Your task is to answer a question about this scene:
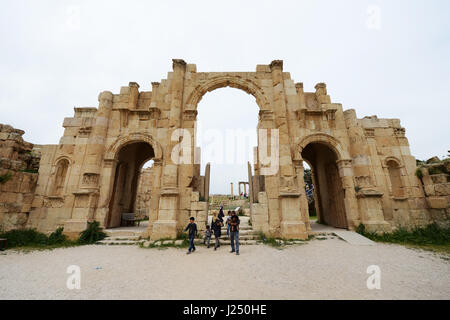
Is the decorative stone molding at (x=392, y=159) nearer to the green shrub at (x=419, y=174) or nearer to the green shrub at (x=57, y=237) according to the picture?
the green shrub at (x=419, y=174)

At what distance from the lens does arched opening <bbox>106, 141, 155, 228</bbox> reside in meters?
9.42

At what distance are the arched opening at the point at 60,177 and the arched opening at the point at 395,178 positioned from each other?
15.9 metres

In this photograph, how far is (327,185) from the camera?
35.1 feet

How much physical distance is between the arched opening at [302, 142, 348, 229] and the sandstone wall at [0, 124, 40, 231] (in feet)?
47.4

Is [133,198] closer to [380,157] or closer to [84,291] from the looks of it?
[84,291]

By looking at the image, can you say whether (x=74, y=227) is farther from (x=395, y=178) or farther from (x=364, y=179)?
(x=395, y=178)

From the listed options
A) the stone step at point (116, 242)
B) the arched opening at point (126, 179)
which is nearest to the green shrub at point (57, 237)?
the stone step at point (116, 242)

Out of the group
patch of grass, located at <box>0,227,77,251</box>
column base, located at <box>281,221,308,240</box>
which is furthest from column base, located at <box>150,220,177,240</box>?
column base, located at <box>281,221,308,240</box>

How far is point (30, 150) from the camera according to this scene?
920 cm

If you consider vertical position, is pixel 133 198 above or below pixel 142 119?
below

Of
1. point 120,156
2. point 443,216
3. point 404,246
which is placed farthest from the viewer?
point 120,156

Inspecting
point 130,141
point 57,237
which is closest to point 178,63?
point 130,141
